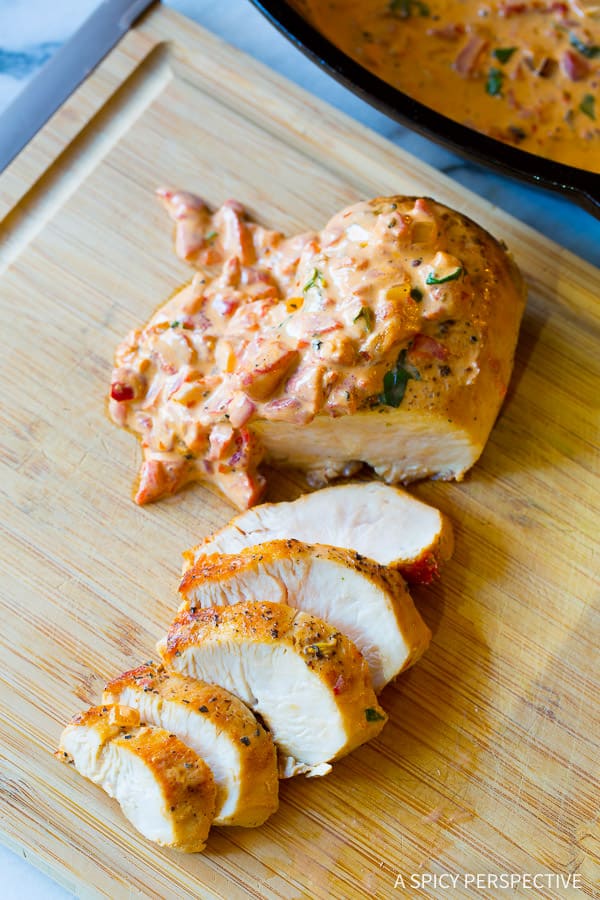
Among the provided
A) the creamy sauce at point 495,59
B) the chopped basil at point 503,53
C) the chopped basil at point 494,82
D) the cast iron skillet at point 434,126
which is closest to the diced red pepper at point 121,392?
the cast iron skillet at point 434,126

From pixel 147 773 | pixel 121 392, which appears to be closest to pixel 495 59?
pixel 121 392

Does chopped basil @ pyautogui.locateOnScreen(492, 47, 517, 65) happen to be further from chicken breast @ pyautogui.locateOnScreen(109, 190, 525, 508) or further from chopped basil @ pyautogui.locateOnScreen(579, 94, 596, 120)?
chicken breast @ pyautogui.locateOnScreen(109, 190, 525, 508)

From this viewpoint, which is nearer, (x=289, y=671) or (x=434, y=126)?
(x=289, y=671)

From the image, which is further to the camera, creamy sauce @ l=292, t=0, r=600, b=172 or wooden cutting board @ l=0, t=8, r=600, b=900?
creamy sauce @ l=292, t=0, r=600, b=172

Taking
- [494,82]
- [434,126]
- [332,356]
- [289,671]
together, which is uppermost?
[434,126]

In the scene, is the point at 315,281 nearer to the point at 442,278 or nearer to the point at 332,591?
the point at 442,278

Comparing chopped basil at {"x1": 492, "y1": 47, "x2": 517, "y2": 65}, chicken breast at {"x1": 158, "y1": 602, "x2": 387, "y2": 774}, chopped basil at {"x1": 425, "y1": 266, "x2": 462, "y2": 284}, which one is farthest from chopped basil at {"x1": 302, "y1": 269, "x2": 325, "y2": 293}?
chopped basil at {"x1": 492, "y1": 47, "x2": 517, "y2": 65}
